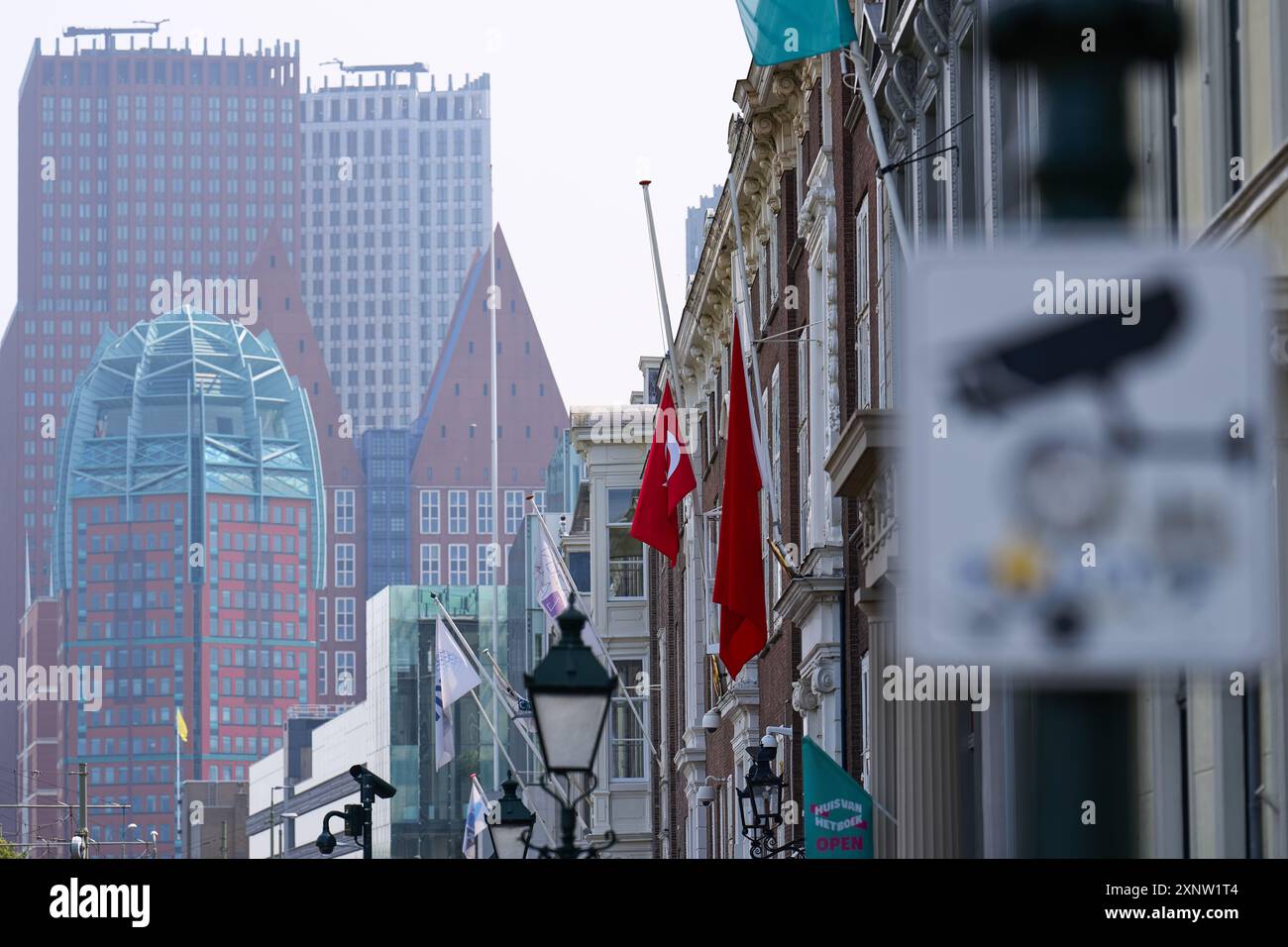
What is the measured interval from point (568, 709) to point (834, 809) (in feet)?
32.8

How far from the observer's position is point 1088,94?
183 inches

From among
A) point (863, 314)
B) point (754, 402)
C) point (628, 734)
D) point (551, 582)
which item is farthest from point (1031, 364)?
point (628, 734)

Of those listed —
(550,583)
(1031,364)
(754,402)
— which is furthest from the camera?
(550,583)

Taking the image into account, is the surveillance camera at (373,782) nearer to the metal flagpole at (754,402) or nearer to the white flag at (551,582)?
the metal flagpole at (754,402)

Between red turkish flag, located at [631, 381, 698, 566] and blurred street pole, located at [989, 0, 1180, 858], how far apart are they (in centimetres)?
2976

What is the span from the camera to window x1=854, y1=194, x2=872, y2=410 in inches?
1022

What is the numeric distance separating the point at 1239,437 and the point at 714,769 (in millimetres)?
37963

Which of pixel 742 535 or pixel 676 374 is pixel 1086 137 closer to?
pixel 742 535

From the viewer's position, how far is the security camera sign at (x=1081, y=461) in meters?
4.93

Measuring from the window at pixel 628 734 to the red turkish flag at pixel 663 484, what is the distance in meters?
22.3

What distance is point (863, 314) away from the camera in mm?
26500

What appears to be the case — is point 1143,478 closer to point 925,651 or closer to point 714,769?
point 925,651
